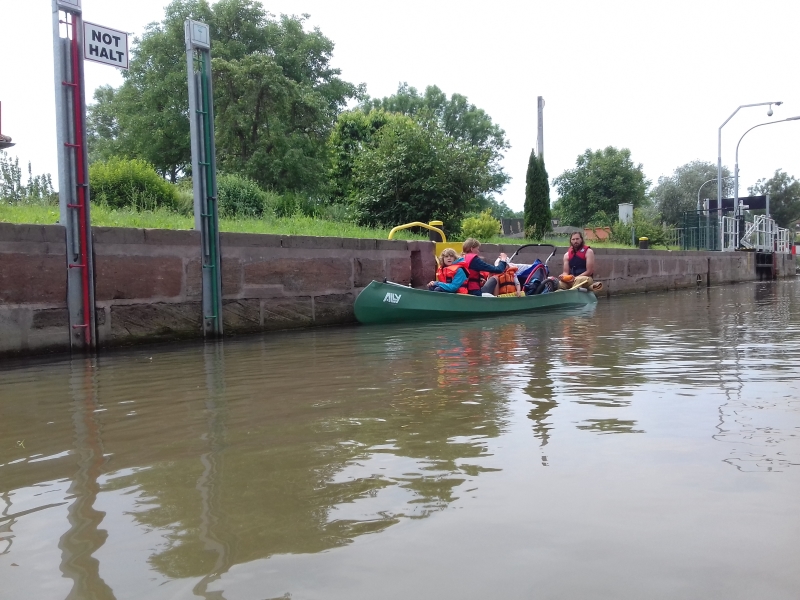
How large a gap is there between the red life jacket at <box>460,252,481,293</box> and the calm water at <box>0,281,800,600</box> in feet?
22.9

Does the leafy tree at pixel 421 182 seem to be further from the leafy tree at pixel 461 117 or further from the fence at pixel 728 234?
the leafy tree at pixel 461 117

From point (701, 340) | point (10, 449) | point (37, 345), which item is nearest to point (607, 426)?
point (10, 449)

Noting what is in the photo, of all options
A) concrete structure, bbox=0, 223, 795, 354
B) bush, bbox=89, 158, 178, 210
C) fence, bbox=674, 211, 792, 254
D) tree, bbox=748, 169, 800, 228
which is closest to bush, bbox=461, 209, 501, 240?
concrete structure, bbox=0, 223, 795, 354

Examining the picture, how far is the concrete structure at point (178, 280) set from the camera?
788 cm

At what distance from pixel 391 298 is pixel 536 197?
15.0m

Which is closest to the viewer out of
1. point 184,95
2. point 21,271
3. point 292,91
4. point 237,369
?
point 237,369

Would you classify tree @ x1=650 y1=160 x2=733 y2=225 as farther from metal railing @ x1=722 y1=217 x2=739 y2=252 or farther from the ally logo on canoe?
the ally logo on canoe

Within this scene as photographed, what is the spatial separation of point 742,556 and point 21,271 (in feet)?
24.3

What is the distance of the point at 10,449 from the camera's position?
145 inches

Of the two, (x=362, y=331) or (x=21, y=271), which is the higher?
(x=21, y=271)

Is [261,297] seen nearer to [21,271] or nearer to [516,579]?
[21,271]

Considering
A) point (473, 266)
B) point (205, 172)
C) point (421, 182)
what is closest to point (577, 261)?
point (421, 182)

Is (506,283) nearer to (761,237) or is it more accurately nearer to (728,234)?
(728,234)

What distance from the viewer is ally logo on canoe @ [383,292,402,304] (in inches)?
459
